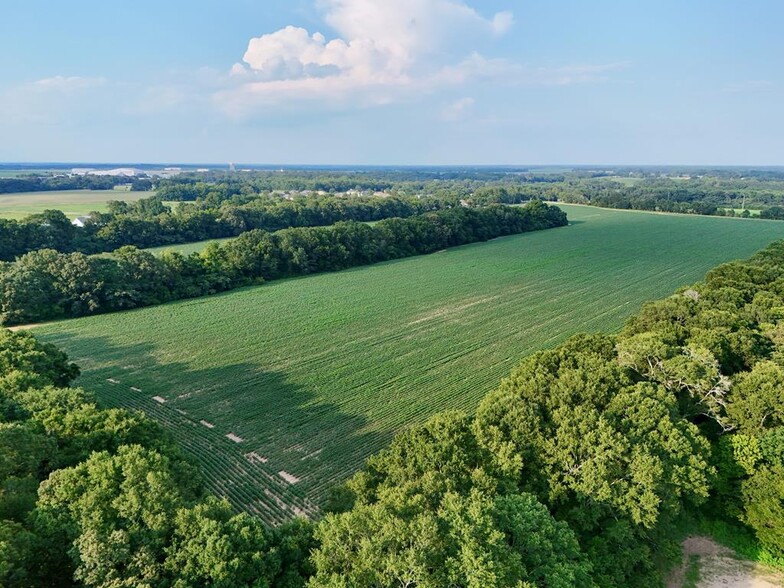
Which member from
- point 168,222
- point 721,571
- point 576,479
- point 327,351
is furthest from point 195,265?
point 721,571

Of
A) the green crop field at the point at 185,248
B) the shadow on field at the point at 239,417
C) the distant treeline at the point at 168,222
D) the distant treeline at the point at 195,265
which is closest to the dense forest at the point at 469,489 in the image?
the shadow on field at the point at 239,417

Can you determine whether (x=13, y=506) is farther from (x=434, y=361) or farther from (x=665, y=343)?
(x=665, y=343)

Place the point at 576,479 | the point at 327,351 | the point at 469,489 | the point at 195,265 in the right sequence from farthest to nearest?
the point at 195,265 → the point at 327,351 → the point at 576,479 → the point at 469,489

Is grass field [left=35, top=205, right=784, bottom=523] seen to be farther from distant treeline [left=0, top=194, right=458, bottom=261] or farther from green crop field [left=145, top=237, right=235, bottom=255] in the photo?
distant treeline [left=0, top=194, right=458, bottom=261]

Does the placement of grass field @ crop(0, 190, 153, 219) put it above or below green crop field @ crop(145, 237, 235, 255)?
above

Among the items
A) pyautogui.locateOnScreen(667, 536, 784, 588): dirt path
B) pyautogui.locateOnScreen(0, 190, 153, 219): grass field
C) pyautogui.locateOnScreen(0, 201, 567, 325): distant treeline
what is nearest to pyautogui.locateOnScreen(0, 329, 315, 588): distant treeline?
pyautogui.locateOnScreen(667, 536, 784, 588): dirt path

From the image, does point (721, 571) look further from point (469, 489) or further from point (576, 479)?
point (469, 489)

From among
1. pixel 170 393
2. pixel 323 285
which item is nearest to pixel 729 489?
pixel 170 393
